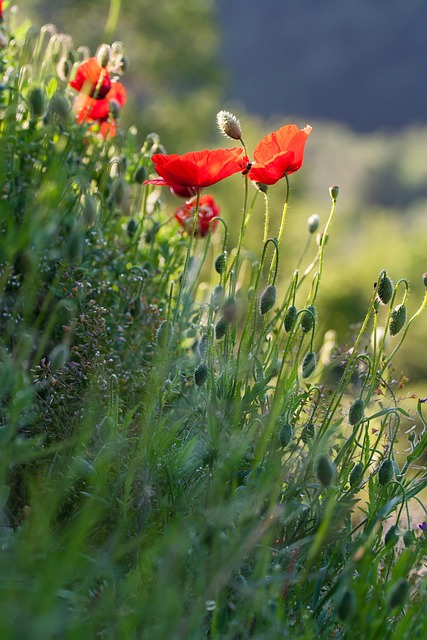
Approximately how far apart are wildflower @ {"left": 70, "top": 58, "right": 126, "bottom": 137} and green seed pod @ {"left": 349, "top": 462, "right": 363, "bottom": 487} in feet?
3.07

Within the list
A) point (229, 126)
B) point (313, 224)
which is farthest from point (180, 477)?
point (313, 224)

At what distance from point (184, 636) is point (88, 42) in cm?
1604

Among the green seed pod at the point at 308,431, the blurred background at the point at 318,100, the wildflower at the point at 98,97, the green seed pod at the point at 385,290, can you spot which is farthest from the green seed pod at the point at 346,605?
the wildflower at the point at 98,97

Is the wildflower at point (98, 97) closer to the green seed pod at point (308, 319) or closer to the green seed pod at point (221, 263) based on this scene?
the green seed pod at point (221, 263)

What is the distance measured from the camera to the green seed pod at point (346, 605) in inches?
37.8

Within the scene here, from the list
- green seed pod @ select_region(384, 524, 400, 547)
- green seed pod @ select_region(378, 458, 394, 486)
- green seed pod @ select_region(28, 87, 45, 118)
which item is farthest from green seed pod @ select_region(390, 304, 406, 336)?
green seed pod @ select_region(28, 87, 45, 118)

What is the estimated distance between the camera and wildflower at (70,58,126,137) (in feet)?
6.18

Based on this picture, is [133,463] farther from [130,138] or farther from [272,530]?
[130,138]

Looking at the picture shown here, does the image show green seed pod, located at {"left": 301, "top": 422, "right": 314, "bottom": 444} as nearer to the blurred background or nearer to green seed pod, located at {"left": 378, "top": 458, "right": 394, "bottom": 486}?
green seed pod, located at {"left": 378, "top": 458, "right": 394, "bottom": 486}

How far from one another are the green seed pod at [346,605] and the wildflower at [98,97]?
3.78 ft

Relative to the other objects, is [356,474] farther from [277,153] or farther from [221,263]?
[277,153]

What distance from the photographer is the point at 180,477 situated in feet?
4.26

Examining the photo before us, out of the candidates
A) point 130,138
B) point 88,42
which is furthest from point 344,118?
point 130,138

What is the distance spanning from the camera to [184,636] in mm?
974
